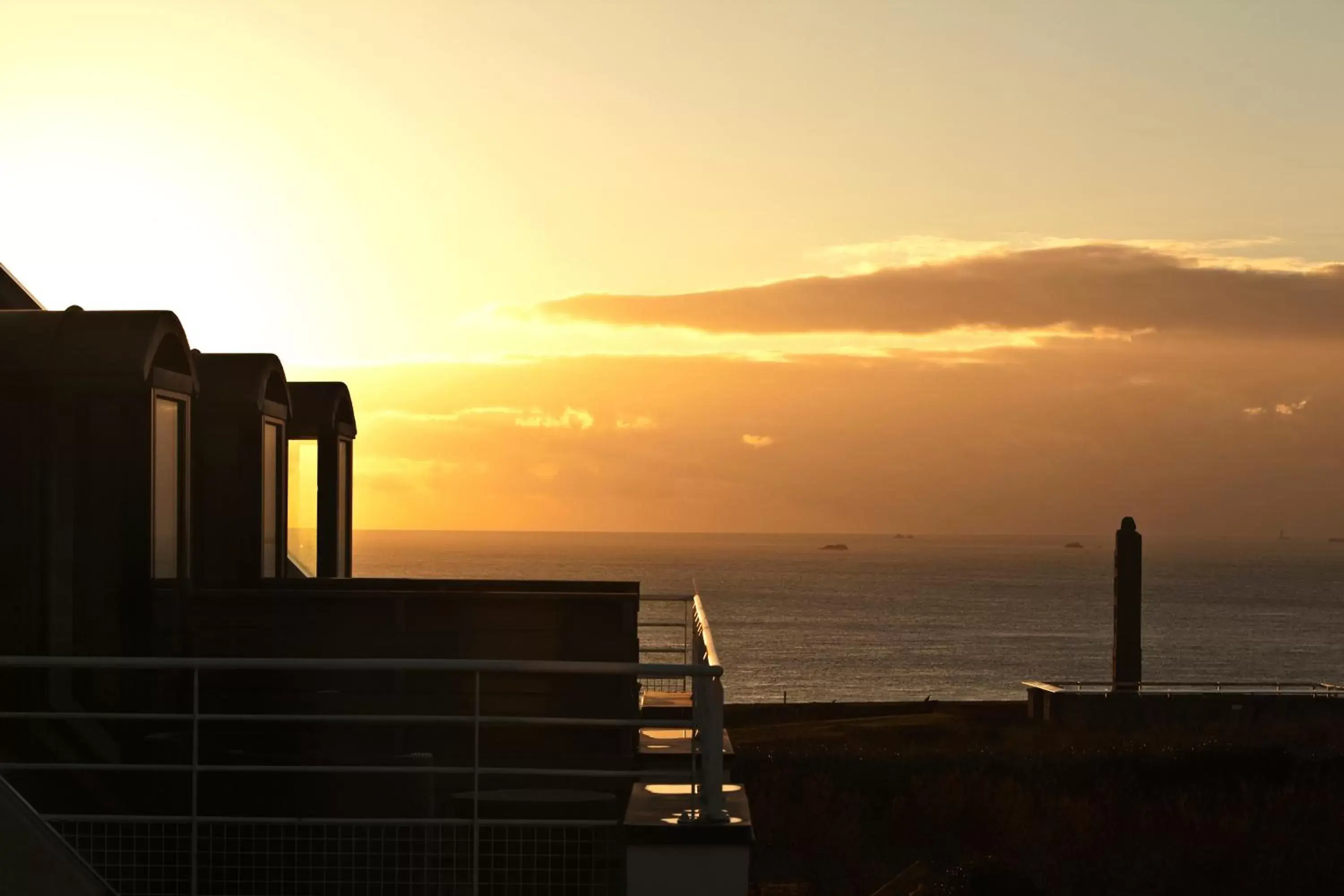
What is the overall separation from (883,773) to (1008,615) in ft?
492

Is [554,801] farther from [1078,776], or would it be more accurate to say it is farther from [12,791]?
[1078,776]

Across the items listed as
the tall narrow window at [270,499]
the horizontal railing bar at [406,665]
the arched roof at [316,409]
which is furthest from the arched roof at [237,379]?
the horizontal railing bar at [406,665]

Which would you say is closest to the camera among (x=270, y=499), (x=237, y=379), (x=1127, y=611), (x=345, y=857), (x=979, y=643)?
(x=345, y=857)

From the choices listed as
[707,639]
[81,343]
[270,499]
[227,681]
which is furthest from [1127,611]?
[707,639]

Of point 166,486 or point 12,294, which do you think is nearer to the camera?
point 166,486

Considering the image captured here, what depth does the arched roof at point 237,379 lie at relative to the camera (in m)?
14.7

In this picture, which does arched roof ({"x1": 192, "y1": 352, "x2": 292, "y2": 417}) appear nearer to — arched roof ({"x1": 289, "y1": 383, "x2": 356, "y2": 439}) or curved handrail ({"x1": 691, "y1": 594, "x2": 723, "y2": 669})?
arched roof ({"x1": 289, "y1": 383, "x2": 356, "y2": 439})

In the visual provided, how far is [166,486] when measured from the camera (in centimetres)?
1205

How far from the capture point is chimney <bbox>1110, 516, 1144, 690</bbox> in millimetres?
37438

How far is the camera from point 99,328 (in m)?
11.4

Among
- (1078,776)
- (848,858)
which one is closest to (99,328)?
(848,858)

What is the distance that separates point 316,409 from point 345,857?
9369mm


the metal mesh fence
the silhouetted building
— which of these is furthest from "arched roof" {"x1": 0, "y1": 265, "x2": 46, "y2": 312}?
the metal mesh fence

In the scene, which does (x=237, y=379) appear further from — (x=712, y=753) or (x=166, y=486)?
(x=712, y=753)
